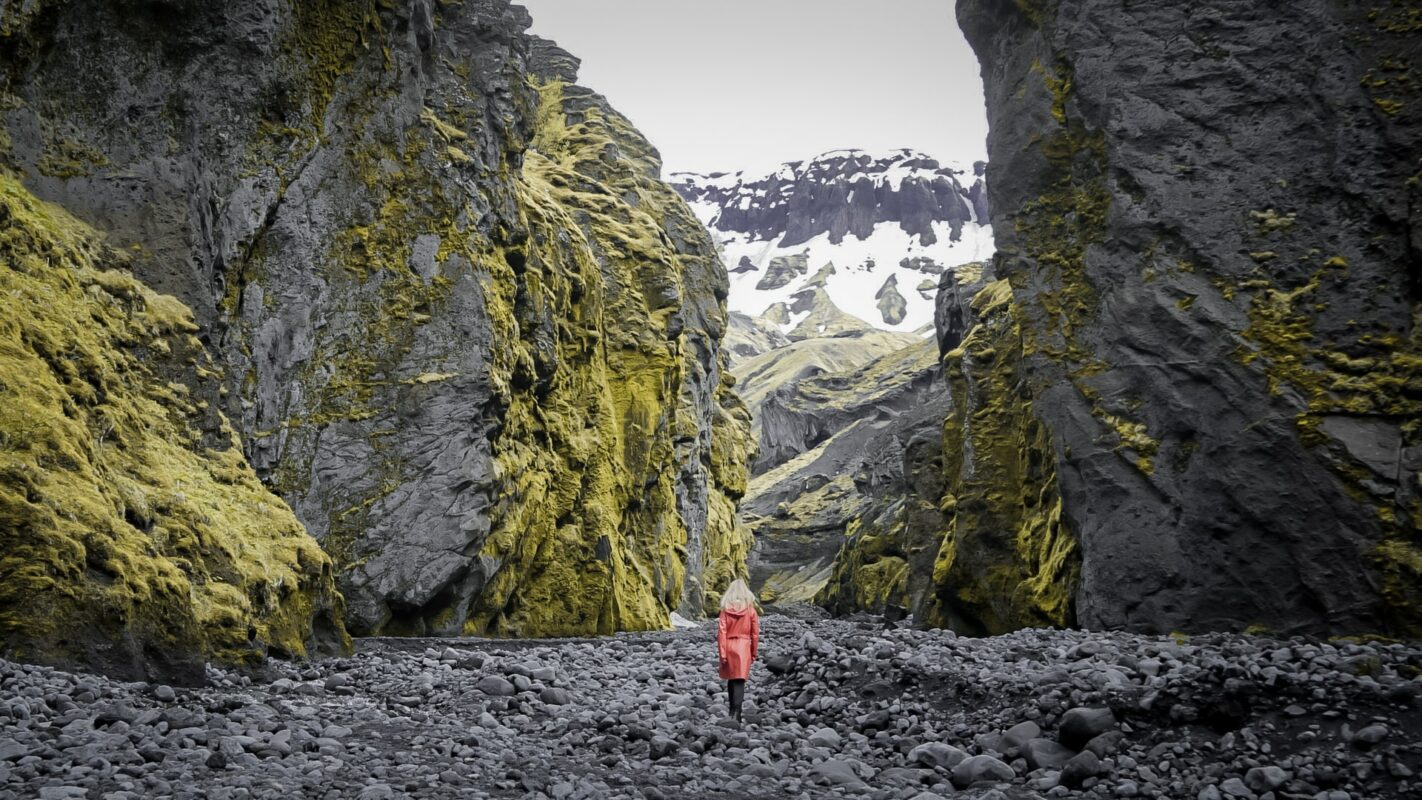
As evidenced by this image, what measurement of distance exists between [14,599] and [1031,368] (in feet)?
49.7

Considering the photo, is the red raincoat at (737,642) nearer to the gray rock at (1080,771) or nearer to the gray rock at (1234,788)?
the gray rock at (1080,771)

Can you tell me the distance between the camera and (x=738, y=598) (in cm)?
1223

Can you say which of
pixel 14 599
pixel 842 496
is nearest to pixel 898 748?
pixel 14 599

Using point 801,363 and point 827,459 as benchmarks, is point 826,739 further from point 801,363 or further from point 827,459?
point 801,363

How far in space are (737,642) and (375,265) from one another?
14051mm

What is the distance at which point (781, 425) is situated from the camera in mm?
137750

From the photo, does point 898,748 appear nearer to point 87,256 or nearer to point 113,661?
point 113,661

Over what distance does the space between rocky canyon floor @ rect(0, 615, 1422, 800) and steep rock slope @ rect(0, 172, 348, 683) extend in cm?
76

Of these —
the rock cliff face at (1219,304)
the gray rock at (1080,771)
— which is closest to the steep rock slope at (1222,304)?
the rock cliff face at (1219,304)

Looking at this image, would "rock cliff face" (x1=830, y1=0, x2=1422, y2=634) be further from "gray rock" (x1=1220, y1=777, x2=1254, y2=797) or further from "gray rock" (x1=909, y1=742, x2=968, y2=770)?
"gray rock" (x1=909, y1=742, x2=968, y2=770)

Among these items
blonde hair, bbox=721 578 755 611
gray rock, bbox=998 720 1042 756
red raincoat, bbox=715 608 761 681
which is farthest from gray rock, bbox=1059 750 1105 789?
blonde hair, bbox=721 578 755 611

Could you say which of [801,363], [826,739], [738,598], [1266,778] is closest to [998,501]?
[738,598]

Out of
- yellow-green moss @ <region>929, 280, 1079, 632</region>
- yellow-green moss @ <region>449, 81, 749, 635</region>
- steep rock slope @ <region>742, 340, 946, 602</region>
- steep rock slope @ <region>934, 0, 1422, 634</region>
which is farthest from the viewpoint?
steep rock slope @ <region>742, 340, 946, 602</region>

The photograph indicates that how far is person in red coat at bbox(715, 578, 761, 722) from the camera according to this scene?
37.8ft
